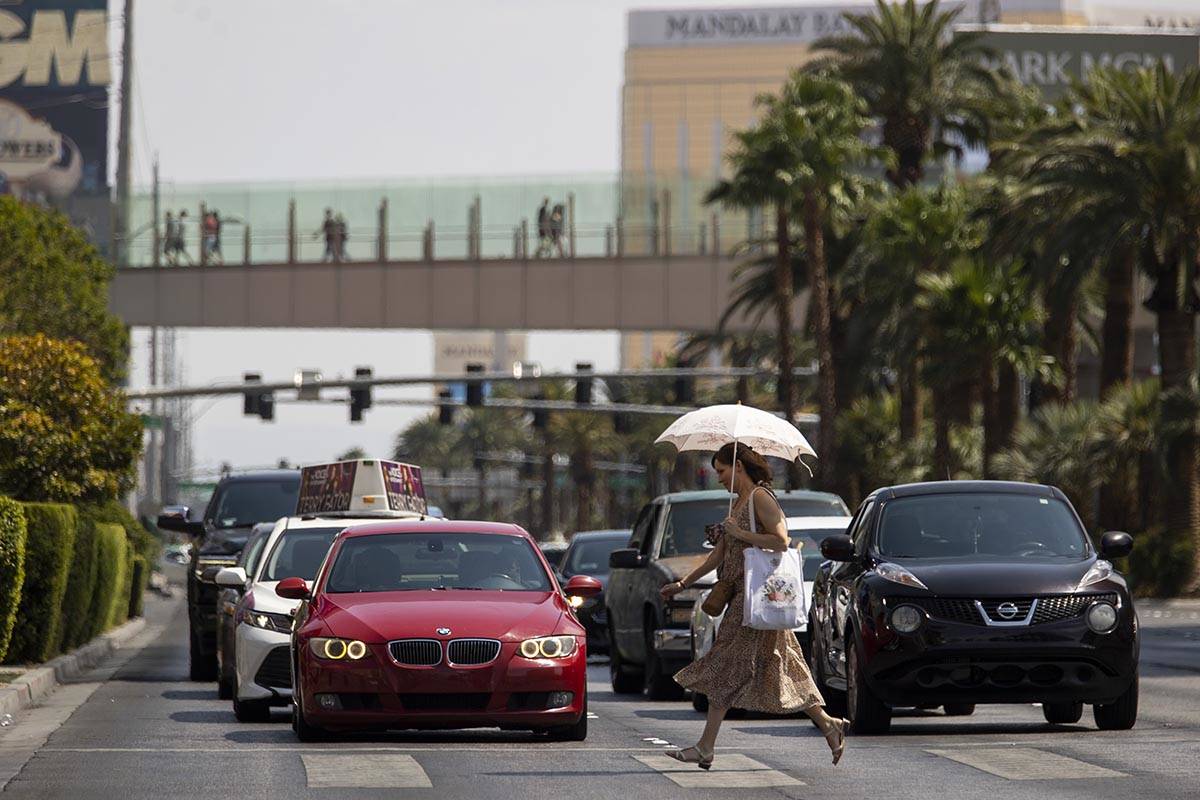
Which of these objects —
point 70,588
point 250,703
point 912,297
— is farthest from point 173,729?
point 912,297

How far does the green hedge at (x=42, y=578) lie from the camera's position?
2211 centimetres

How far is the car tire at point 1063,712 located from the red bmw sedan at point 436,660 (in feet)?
11.4

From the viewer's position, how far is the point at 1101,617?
15242mm

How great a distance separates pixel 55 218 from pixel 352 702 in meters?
35.0

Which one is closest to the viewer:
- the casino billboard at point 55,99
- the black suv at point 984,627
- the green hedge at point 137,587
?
the black suv at point 984,627

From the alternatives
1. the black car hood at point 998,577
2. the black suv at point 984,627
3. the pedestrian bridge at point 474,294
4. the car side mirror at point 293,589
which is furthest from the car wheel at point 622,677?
the pedestrian bridge at point 474,294

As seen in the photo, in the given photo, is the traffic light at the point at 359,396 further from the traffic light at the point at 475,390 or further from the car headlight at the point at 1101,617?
the car headlight at the point at 1101,617

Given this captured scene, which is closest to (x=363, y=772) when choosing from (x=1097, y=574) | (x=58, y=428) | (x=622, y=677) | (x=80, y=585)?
(x=1097, y=574)

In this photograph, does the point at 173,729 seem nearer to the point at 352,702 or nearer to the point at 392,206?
the point at 352,702

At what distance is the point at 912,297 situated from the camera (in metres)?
51.9

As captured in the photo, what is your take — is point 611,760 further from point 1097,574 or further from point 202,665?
point 202,665

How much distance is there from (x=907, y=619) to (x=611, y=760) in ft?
7.65

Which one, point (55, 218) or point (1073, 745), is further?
point (55, 218)

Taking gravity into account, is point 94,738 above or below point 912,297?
below
